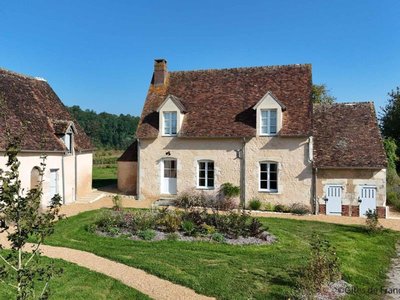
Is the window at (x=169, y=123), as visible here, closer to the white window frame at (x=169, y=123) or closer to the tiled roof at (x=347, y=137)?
the white window frame at (x=169, y=123)

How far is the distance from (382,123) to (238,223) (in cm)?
3211

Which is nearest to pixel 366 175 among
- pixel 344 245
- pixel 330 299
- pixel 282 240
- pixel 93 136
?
pixel 344 245

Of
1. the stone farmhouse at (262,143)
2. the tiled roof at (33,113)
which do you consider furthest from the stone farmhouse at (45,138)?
the stone farmhouse at (262,143)

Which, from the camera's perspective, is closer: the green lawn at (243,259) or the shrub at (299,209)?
the green lawn at (243,259)

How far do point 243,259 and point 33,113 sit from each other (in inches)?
588

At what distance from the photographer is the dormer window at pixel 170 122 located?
21250 mm

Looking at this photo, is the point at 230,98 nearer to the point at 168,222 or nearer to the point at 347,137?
the point at 347,137

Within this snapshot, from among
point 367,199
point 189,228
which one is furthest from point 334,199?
point 189,228

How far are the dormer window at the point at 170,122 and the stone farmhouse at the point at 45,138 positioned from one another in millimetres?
5390

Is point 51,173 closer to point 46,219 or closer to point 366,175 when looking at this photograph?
point 46,219

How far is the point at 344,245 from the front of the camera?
12.4 meters

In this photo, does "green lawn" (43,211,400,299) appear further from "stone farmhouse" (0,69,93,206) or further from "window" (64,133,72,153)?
"window" (64,133,72,153)

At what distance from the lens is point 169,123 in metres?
21.4

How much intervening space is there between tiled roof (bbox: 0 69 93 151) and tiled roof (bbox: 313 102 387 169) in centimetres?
1422
